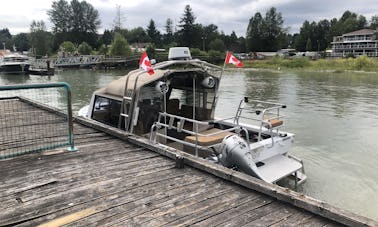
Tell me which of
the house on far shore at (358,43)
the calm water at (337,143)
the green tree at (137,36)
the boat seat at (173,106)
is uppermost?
the green tree at (137,36)

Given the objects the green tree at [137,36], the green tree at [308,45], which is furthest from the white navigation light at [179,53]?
the green tree at [137,36]

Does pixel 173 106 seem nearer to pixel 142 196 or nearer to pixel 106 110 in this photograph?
pixel 106 110

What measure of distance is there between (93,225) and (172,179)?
5.43ft

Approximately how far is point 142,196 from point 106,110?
5.22 metres

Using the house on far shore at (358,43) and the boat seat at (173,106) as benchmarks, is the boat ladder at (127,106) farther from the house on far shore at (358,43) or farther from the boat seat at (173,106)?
the house on far shore at (358,43)

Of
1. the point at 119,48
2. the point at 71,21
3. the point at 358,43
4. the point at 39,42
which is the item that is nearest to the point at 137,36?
the point at 71,21

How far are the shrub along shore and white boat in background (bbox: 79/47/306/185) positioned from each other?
51274 millimetres

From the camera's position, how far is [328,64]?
200ft

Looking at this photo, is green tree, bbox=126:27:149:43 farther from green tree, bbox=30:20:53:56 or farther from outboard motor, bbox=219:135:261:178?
outboard motor, bbox=219:135:261:178

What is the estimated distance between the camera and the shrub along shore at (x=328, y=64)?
55.7m

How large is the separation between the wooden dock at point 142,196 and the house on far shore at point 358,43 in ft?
361

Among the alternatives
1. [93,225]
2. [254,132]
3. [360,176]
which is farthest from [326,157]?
[93,225]

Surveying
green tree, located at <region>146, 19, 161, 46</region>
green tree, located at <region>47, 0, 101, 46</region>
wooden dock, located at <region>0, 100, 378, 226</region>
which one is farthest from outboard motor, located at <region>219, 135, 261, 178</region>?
green tree, located at <region>146, 19, 161, 46</region>

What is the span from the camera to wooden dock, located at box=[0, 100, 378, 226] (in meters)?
4.05
